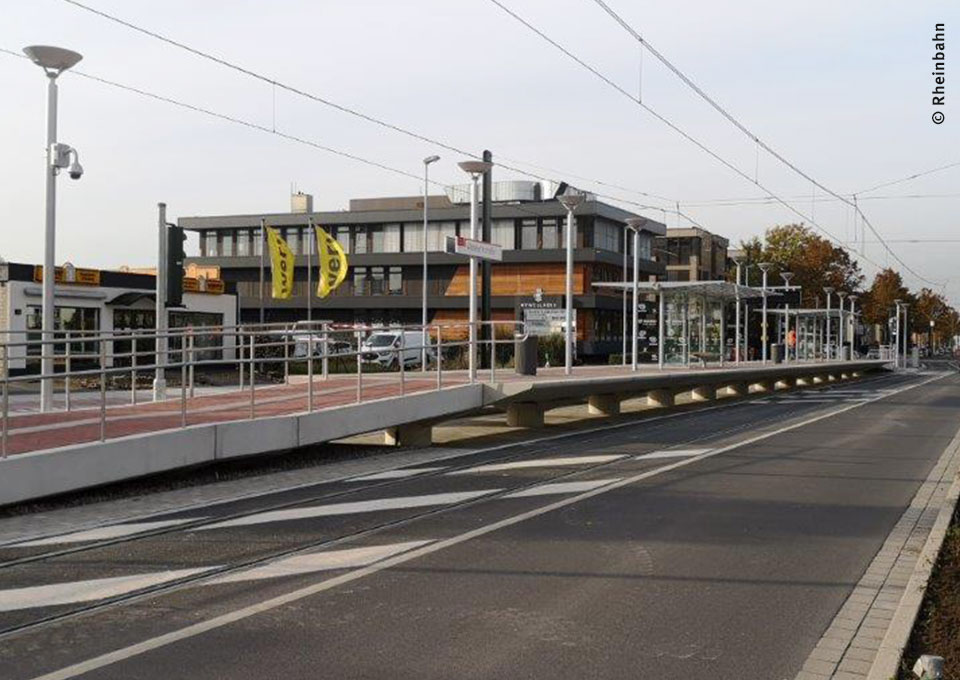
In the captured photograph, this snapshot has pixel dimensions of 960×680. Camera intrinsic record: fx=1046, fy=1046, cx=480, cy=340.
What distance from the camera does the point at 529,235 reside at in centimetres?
6925

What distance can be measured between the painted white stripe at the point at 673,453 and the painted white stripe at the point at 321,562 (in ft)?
23.2

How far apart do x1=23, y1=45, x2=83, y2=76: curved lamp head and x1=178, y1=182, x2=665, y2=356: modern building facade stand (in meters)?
49.2

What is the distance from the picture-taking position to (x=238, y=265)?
252 ft

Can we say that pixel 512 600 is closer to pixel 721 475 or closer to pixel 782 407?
pixel 721 475

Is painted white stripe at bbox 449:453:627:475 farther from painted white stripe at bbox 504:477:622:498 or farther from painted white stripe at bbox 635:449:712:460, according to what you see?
painted white stripe at bbox 504:477:622:498

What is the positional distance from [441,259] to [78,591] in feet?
210

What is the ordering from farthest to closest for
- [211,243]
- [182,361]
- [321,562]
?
[211,243], [182,361], [321,562]

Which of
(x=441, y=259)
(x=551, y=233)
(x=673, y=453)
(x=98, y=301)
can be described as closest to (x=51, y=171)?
(x=673, y=453)

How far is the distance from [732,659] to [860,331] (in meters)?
108

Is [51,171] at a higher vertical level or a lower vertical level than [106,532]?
higher

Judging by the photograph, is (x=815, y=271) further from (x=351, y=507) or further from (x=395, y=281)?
(x=351, y=507)

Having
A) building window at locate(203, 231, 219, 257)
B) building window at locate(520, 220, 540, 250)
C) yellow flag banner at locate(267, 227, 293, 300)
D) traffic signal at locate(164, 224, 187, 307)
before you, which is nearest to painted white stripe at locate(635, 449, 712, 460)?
traffic signal at locate(164, 224, 187, 307)

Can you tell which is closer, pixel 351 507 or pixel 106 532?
pixel 106 532

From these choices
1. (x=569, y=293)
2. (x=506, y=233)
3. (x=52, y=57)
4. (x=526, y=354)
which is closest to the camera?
(x=52, y=57)
